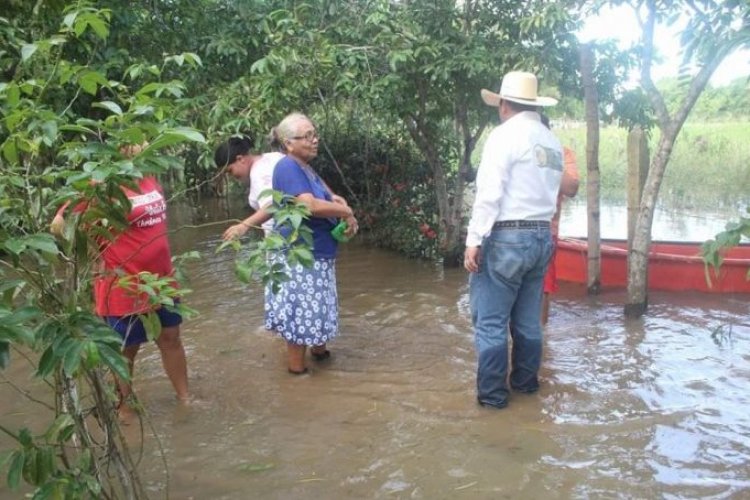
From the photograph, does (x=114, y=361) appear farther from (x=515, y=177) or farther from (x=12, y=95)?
(x=515, y=177)

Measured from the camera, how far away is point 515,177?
3523 mm

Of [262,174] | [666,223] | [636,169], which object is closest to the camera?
[262,174]

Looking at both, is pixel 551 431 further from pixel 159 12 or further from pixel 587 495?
pixel 159 12

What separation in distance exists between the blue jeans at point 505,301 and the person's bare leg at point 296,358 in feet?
3.76

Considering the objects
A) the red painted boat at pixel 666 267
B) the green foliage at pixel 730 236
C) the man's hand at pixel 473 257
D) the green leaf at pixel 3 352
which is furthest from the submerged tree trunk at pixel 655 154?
the green leaf at pixel 3 352

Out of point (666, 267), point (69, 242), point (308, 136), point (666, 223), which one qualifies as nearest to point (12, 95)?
point (69, 242)

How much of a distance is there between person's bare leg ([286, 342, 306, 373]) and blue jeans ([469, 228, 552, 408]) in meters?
1.14

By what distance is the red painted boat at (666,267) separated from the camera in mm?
5832

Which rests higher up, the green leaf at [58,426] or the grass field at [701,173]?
the grass field at [701,173]

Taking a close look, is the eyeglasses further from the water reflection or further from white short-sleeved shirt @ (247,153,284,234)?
the water reflection

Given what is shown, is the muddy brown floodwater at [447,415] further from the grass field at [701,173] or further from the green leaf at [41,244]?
the grass field at [701,173]

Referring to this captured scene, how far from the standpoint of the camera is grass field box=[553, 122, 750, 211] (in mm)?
11781

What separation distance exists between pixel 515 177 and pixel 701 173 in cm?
1106

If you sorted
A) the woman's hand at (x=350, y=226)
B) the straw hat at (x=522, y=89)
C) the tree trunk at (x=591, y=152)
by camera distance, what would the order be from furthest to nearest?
the tree trunk at (x=591, y=152) → the woman's hand at (x=350, y=226) → the straw hat at (x=522, y=89)
